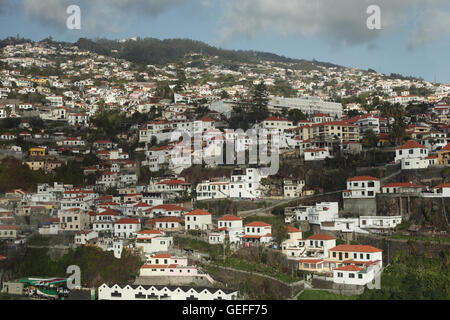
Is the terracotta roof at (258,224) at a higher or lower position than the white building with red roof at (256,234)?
higher

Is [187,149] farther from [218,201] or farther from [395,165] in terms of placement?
[395,165]

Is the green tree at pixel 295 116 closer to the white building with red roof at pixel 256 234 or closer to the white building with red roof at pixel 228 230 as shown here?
the white building with red roof at pixel 228 230

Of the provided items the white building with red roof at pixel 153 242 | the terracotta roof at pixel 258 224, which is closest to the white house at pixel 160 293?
the white building with red roof at pixel 153 242

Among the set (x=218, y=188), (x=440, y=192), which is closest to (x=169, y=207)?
(x=218, y=188)

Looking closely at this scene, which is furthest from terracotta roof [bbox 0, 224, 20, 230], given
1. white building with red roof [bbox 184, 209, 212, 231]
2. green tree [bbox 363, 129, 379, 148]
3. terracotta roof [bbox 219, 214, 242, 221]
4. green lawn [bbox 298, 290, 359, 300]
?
green tree [bbox 363, 129, 379, 148]

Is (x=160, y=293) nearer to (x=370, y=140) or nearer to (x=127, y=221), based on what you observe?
(x=127, y=221)
